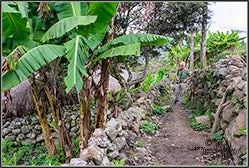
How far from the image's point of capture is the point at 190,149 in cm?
434

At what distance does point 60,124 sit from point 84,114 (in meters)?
0.58

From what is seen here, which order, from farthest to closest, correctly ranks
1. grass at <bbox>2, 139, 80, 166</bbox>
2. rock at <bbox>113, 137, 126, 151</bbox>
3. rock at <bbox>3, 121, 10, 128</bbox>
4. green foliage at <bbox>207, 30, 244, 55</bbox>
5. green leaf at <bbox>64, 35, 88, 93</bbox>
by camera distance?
1. green foliage at <bbox>207, 30, 244, 55</bbox>
2. rock at <bbox>3, 121, 10, 128</bbox>
3. grass at <bbox>2, 139, 80, 166</bbox>
4. rock at <bbox>113, 137, 126, 151</bbox>
5. green leaf at <bbox>64, 35, 88, 93</bbox>

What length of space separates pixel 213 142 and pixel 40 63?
329cm

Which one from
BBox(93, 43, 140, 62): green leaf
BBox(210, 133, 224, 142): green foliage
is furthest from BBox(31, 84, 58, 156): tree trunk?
BBox(210, 133, 224, 142): green foliage

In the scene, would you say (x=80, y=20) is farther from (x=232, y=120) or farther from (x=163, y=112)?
(x=163, y=112)

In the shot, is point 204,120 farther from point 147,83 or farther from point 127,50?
point 127,50

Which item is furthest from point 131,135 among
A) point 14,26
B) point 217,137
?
point 14,26

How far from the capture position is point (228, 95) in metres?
4.81

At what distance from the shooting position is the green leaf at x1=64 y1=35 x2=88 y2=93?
9.75 ft

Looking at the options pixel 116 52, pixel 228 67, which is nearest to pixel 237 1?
pixel 116 52

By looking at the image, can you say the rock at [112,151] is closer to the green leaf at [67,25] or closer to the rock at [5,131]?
the green leaf at [67,25]

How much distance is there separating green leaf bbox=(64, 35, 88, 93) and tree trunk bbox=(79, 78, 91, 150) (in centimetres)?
102

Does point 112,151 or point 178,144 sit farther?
point 178,144

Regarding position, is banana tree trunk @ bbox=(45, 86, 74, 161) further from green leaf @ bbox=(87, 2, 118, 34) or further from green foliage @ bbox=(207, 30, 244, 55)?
green foliage @ bbox=(207, 30, 244, 55)
